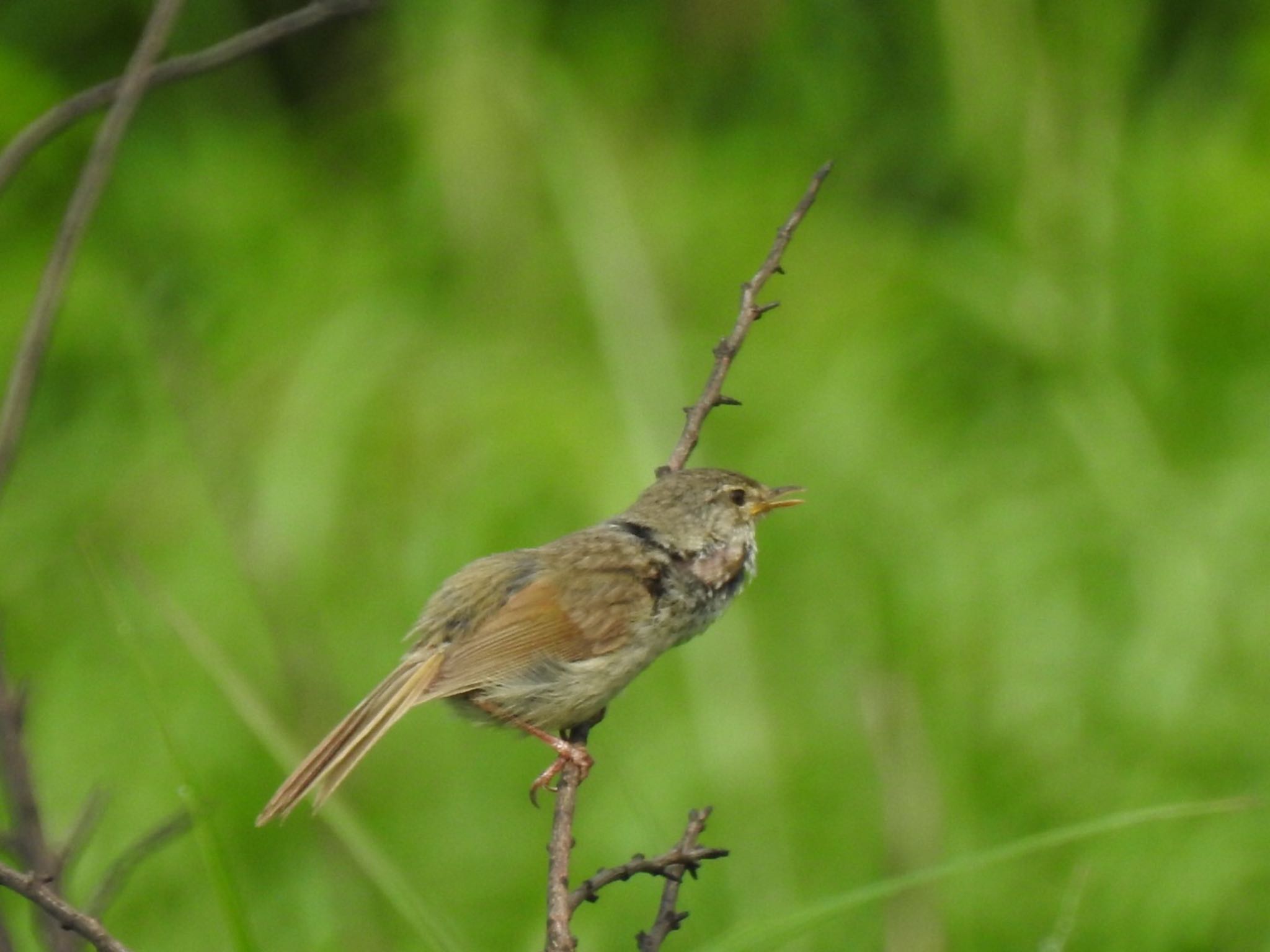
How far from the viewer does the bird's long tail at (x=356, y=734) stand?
2.48 m

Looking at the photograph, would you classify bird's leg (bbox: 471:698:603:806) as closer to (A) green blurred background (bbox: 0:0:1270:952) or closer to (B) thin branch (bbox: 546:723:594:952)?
(B) thin branch (bbox: 546:723:594:952)

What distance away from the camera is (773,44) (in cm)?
621

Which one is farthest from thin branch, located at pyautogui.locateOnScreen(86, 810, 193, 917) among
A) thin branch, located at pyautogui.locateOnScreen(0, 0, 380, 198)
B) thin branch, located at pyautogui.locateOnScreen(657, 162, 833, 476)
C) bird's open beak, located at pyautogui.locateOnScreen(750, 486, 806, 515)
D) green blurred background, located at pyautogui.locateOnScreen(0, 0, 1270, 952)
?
green blurred background, located at pyautogui.locateOnScreen(0, 0, 1270, 952)

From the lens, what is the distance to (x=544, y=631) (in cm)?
299

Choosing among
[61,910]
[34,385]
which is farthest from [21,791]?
[34,385]

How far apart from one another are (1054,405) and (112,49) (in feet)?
12.2

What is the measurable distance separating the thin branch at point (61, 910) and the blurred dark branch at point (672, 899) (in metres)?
0.60

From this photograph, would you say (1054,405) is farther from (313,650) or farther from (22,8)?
(22,8)

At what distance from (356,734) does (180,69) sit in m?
1.09

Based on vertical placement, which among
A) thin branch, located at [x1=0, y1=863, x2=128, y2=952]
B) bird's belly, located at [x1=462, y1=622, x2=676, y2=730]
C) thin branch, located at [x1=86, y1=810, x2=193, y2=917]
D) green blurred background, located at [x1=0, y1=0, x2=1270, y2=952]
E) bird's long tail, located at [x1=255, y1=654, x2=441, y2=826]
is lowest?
thin branch, located at [x1=0, y1=863, x2=128, y2=952]

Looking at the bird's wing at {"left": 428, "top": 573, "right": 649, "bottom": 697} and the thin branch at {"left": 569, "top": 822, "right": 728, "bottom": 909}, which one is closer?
the thin branch at {"left": 569, "top": 822, "right": 728, "bottom": 909}

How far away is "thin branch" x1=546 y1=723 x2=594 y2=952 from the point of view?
1.85 meters

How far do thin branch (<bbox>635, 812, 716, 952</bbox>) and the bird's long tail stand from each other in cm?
48

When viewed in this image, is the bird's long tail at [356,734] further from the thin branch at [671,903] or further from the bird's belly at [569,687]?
the thin branch at [671,903]
